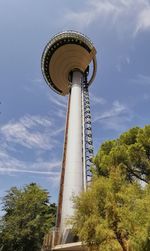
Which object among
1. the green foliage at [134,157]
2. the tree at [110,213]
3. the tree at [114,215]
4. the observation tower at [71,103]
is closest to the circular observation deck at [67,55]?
the observation tower at [71,103]

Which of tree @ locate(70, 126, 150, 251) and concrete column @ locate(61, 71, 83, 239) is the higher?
concrete column @ locate(61, 71, 83, 239)

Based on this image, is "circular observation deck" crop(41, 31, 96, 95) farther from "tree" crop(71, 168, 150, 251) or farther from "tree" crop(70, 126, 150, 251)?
"tree" crop(71, 168, 150, 251)

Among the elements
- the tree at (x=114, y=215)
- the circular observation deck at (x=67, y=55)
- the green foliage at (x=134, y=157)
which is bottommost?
the tree at (x=114, y=215)

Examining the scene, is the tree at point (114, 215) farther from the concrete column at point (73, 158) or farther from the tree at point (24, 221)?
the tree at point (24, 221)

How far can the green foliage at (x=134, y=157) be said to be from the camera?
20.3 metres

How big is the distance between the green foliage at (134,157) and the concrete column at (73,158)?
8.71 meters

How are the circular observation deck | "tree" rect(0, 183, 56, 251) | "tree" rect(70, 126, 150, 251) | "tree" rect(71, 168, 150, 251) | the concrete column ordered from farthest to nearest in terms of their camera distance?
the circular observation deck
"tree" rect(0, 183, 56, 251)
the concrete column
"tree" rect(71, 168, 150, 251)
"tree" rect(70, 126, 150, 251)

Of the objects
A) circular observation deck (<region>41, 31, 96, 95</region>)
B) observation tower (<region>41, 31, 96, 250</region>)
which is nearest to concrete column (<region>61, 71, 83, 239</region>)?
observation tower (<region>41, 31, 96, 250</region>)

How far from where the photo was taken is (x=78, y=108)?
3816 centimetres

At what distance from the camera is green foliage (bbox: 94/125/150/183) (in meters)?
20.3

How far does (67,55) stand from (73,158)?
2086cm

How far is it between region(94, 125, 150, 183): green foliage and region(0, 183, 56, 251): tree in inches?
671

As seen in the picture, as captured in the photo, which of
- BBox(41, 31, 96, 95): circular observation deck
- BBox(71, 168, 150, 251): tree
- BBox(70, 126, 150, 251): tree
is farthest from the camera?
BBox(41, 31, 96, 95): circular observation deck

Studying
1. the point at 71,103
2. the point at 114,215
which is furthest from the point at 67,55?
the point at 114,215
